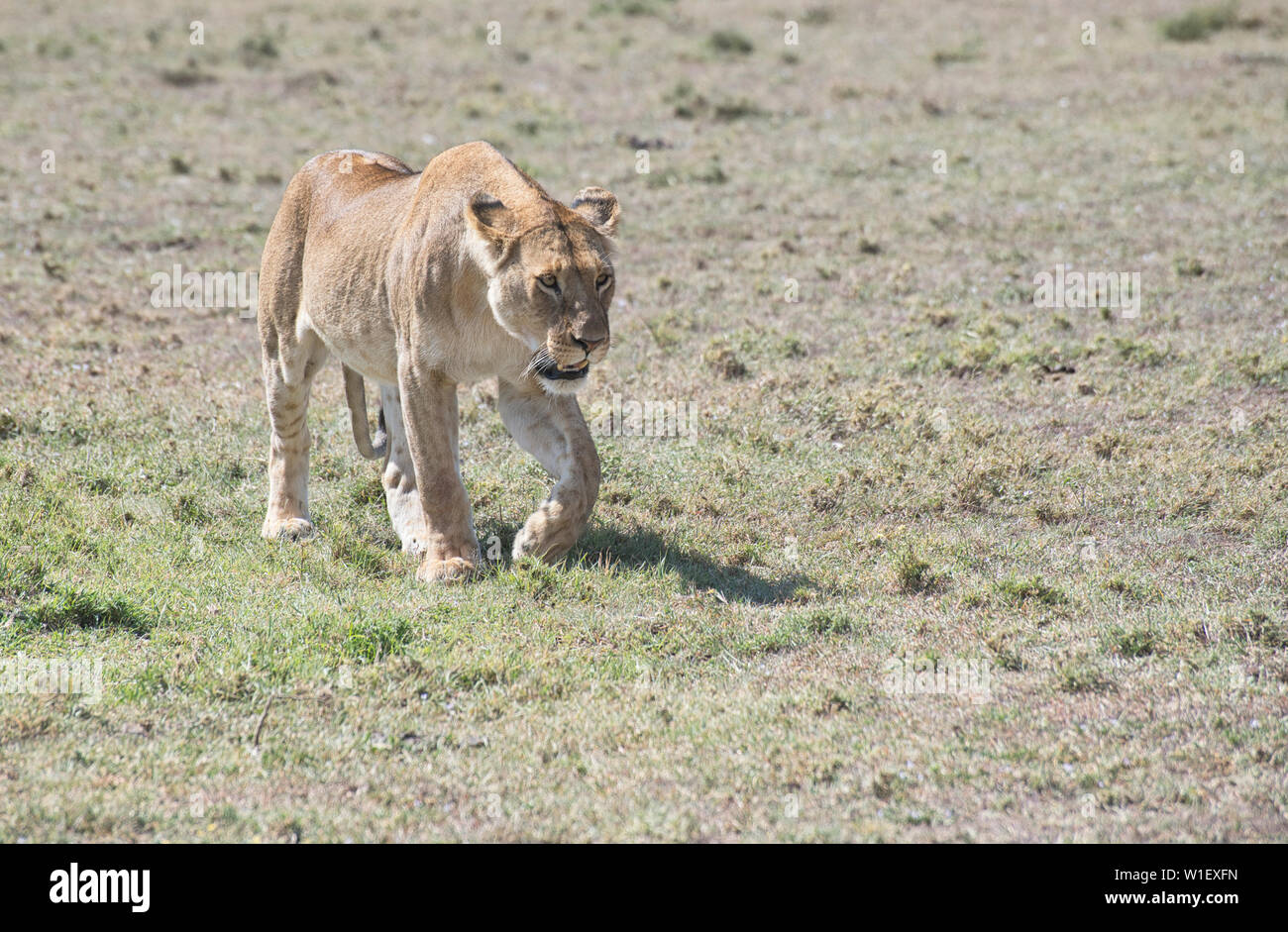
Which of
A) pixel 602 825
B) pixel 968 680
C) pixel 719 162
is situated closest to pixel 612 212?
pixel 968 680

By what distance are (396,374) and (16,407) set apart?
12.0 ft


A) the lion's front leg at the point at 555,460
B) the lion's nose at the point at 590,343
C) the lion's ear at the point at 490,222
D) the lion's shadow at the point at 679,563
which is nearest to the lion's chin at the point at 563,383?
the lion's nose at the point at 590,343

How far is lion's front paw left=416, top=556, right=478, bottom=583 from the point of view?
694 centimetres

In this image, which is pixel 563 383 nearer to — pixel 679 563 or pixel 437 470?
pixel 437 470

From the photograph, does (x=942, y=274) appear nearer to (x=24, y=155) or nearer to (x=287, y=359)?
(x=287, y=359)

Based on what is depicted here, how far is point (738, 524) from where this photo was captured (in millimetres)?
7902

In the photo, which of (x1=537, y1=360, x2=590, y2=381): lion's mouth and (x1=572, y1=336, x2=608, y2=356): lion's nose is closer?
(x1=572, y1=336, x2=608, y2=356): lion's nose

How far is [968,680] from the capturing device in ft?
19.4

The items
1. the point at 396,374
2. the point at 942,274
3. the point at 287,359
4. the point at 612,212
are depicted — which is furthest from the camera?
the point at 942,274

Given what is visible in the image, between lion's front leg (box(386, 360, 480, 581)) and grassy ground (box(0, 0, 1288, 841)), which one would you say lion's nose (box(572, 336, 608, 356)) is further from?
grassy ground (box(0, 0, 1288, 841))

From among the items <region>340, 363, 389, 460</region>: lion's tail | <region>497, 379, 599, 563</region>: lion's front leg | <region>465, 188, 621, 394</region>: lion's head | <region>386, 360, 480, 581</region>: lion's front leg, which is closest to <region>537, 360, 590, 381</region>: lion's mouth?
<region>465, 188, 621, 394</region>: lion's head

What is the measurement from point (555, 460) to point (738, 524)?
1343 millimetres

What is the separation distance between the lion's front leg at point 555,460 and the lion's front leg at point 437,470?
0.31 m

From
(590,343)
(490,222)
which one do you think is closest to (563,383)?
(590,343)
